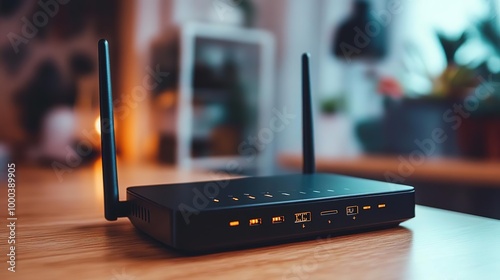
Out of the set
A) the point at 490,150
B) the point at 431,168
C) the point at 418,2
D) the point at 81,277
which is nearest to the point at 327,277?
the point at 81,277

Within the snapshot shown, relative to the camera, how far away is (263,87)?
2805 millimetres

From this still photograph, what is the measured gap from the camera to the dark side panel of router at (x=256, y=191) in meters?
0.52

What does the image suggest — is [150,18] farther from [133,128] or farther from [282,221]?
[282,221]

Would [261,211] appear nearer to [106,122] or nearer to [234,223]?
[234,223]

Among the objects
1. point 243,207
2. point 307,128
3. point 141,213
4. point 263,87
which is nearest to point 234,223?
point 243,207

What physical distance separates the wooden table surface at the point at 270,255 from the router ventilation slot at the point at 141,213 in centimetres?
2

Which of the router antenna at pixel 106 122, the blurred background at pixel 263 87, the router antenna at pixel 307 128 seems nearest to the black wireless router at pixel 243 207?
the router antenna at pixel 106 122

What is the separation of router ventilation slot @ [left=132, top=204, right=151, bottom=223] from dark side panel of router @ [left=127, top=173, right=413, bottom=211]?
0.02m

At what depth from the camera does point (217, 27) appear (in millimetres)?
2615

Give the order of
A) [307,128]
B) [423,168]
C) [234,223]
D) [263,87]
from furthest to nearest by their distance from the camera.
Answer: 1. [263,87]
2. [423,168]
3. [307,128]
4. [234,223]

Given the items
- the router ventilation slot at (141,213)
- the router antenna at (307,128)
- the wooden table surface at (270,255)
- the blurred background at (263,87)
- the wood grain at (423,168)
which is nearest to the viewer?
the wooden table surface at (270,255)

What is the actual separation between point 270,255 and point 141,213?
0.16 metres

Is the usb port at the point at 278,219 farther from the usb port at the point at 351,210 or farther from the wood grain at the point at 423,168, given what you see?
the wood grain at the point at 423,168

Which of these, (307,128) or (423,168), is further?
(423,168)
